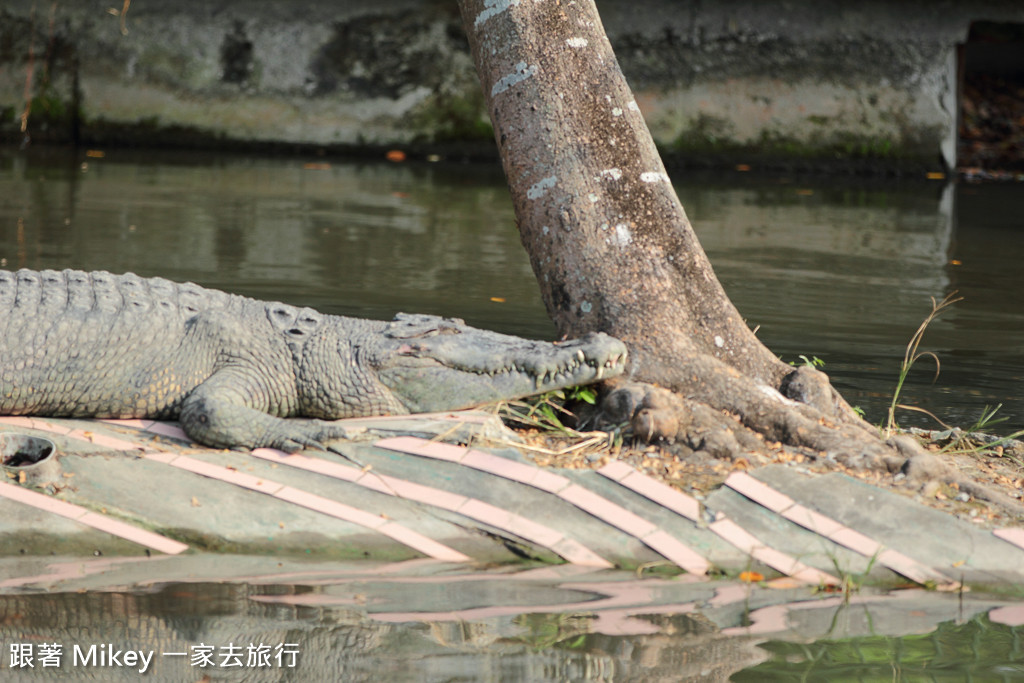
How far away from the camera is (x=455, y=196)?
40.4 feet

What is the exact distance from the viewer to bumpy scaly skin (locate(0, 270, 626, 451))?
400 cm

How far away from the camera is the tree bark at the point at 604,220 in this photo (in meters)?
4.32

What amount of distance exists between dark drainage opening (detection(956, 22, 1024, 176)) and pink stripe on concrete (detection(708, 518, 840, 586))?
12.8 meters

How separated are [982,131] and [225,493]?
623 inches

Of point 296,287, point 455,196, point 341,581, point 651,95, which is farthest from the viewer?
point 651,95

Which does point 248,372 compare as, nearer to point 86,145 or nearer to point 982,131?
point 86,145

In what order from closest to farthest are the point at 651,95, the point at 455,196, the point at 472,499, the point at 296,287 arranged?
the point at 472,499 → the point at 296,287 → the point at 455,196 → the point at 651,95

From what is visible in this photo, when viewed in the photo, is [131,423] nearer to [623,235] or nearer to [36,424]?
[36,424]

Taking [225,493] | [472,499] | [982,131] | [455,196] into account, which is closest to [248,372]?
[225,493]

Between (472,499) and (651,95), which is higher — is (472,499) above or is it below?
below

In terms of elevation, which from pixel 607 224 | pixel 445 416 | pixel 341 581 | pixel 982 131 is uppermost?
pixel 982 131

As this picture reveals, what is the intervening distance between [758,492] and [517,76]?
1.87m

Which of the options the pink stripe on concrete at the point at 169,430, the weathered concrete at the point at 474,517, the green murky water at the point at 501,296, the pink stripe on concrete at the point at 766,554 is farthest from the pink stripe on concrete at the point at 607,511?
the pink stripe on concrete at the point at 169,430

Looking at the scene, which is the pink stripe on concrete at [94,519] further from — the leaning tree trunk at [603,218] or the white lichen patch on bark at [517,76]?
the white lichen patch on bark at [517,76]
